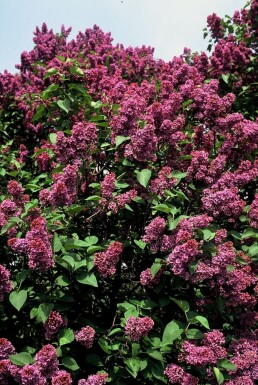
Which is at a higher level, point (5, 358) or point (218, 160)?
point (218, 160)

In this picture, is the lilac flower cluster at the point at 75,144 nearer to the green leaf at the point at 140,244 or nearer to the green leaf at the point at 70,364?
the green leaf at the point at 140,244

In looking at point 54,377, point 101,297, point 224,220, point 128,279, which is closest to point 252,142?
point 224,220

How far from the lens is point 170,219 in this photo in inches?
116

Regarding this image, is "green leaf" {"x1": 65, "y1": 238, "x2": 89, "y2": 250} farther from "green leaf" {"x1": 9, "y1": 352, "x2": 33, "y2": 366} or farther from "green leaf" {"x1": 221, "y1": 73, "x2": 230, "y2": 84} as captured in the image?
"green leaf" {"x1": 221, "y1": 73, "x2": 230, "y2": 84}

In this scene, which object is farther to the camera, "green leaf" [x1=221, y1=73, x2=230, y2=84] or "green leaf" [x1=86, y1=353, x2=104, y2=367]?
"green leaf" [x1=221, y1=73, x2=230, y2=84]

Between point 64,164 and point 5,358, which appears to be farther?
point 64,164

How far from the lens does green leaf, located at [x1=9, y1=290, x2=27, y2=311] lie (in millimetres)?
2537

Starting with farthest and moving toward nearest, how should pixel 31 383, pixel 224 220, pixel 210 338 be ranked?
pixel 224 220
pixel 210 338
pixel 31 383

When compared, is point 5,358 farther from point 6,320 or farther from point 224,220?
point 224,220

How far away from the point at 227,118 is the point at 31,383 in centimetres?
231

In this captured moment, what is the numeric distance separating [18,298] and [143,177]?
1111mm

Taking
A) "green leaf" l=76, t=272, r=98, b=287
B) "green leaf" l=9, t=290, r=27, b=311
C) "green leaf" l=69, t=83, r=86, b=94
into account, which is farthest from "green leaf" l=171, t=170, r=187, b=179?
"green leaf" l=9, t=290, r=27, b=311

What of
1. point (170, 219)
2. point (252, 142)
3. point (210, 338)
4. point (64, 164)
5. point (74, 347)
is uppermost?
point (252, 142)

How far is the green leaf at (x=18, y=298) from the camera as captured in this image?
8.32 feet
